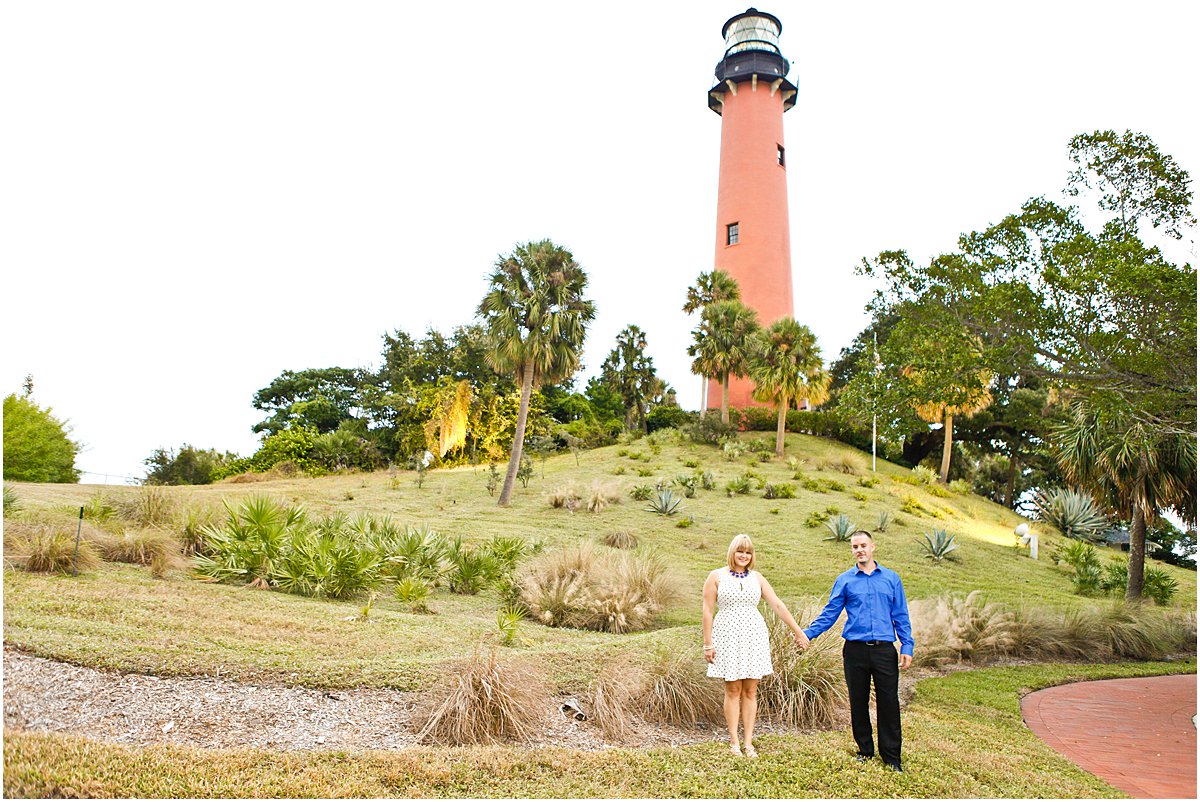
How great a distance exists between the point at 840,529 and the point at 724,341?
44.5 ft

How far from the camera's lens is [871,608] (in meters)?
4.73

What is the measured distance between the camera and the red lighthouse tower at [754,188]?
32.9 meters

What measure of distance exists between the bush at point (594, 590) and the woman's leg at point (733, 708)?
159 inches

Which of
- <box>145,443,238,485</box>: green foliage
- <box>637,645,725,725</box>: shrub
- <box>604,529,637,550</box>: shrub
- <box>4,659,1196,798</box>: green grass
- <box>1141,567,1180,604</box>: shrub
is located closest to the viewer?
<box>4,659,1196,798</box>: green grass

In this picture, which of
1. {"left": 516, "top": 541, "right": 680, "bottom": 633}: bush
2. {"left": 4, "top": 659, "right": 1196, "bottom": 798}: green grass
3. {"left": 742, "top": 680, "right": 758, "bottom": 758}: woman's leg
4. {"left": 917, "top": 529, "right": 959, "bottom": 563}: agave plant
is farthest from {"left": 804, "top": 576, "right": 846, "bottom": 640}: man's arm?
{"left": 917, "top": 529, "right": 959, "bottom": 563}: agave plant

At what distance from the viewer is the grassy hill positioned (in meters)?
5.75

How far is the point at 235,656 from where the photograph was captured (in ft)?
18.3

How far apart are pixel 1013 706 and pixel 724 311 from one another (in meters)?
24.7

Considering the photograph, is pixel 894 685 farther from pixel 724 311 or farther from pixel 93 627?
pixel 724 311

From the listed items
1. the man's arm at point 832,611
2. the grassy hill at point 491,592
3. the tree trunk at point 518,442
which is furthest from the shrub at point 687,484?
the man's arm at point 832,611

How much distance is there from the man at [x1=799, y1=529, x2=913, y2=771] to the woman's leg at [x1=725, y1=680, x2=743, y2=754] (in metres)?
0.54

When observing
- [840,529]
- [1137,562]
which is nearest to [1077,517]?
[840,529]

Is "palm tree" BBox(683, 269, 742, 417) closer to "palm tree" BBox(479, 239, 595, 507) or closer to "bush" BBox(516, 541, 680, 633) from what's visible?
"palm tree" BBox(479, 239, 595, 507)

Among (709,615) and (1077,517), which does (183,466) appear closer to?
(709,615)
